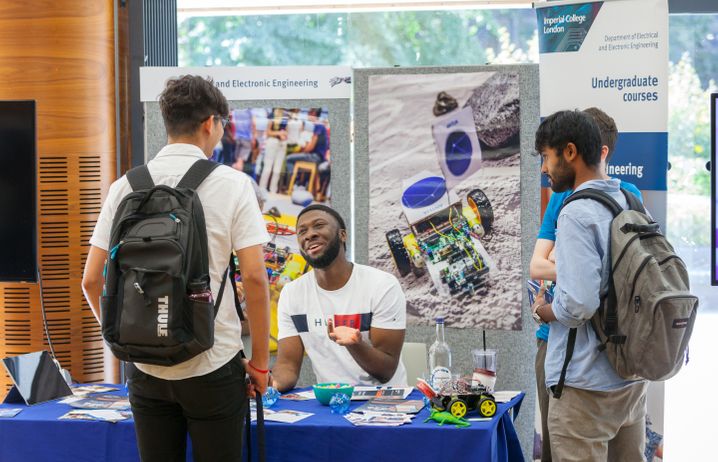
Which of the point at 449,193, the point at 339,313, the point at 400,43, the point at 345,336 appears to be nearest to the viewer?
the point at 345,336

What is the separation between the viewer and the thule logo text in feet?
6.54

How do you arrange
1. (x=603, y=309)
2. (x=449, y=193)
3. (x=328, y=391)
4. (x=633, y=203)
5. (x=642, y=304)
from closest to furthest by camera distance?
(x=642, y=304) < (x=603, y=309) < (x=633, y=203) < (x=328, y=391) < (x=449, y=193)

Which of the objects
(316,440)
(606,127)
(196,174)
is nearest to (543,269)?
(606,127)

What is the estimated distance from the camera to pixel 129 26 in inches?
186

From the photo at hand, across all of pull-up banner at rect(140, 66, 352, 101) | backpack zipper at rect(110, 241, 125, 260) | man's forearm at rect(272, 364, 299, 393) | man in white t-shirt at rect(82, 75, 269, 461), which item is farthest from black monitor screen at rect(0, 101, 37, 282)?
backpack zipper at rect(110, 241, 125, 260)

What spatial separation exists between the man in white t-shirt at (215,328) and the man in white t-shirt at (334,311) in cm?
96

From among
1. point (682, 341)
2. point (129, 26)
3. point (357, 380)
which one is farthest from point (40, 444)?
point (129, 26)

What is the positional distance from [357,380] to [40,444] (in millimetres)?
1149

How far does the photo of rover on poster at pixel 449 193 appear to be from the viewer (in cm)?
400

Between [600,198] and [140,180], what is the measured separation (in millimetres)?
1224

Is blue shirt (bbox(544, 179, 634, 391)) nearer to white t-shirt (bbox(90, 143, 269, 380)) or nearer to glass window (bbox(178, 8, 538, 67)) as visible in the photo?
white t-shirt (bbox(90, 143, 269, 380))

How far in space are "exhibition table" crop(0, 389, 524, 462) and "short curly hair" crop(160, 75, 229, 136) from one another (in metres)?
0.91

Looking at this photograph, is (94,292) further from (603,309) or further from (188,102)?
(603,309)

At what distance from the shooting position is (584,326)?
228cm
